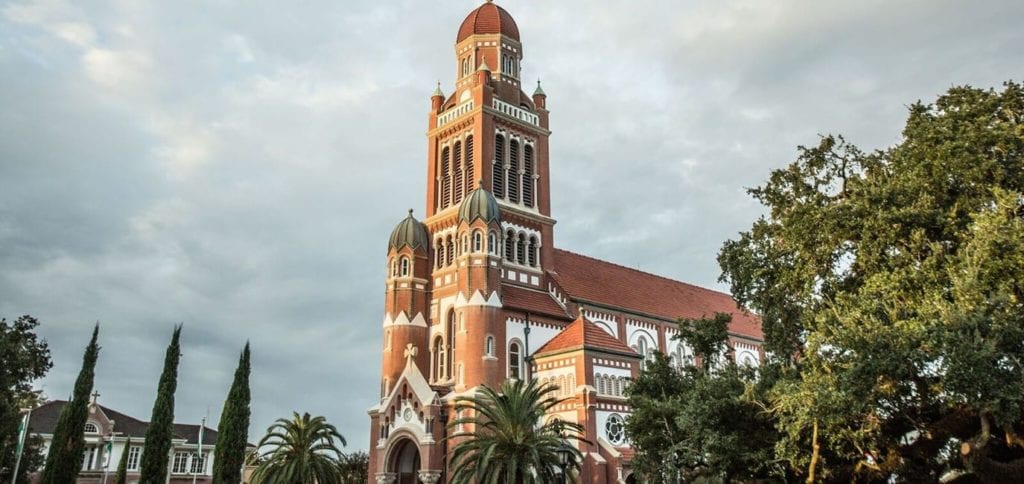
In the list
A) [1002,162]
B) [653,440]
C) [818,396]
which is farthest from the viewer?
[653,440]

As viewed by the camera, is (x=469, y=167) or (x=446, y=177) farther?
(x=446, y=177)

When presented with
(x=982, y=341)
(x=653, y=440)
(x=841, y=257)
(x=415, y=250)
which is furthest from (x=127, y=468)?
(x=982, y=341)

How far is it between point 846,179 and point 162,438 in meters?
39.4

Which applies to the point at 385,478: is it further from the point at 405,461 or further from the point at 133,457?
the point at 133,457

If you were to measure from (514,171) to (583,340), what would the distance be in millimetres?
12672

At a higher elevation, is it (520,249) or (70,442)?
(520,249)

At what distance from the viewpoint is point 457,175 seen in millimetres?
43469

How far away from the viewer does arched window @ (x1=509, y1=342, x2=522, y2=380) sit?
36.8 m

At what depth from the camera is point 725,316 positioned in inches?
1060

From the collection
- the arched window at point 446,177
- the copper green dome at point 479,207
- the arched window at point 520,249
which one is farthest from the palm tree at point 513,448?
the arched window at point 446,177

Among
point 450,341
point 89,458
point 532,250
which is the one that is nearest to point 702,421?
point 450,341

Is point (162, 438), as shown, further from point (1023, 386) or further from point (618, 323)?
point (1023, 386)

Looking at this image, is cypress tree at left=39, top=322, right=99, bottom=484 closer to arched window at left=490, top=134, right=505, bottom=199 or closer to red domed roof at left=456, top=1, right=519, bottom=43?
arched window at left=490, top=134, right=505, bottom=199

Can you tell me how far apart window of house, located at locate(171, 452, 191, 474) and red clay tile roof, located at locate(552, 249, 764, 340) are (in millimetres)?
37623
